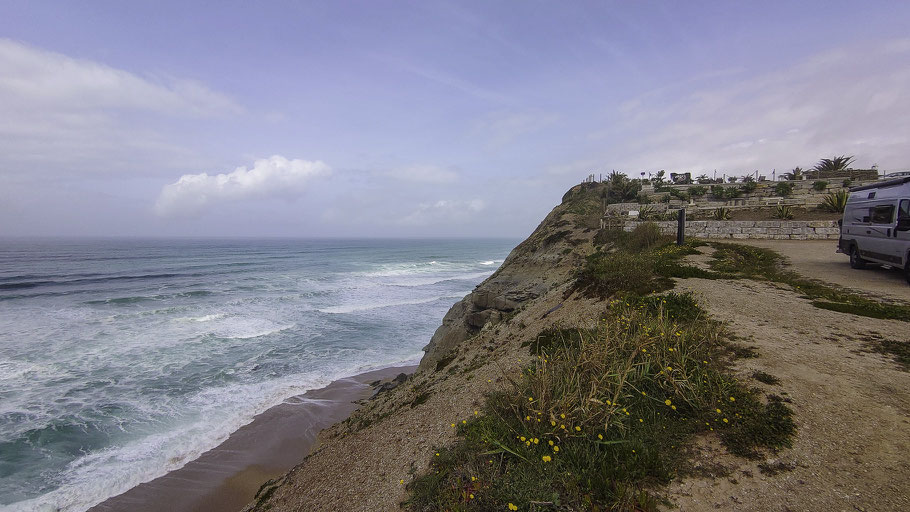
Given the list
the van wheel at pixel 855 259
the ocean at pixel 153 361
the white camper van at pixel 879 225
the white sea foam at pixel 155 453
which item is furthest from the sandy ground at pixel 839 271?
the white sea foam at pixel 155 453

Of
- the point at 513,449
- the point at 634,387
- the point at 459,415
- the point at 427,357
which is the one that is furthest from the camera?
the point at 427,357

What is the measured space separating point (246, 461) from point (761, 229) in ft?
90.4

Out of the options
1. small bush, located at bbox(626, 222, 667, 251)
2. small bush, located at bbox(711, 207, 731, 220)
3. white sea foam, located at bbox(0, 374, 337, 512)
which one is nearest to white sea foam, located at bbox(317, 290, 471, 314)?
white sea foam, located at bbox(0, 374, 337, 512)

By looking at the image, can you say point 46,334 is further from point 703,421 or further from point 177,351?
point 703,421

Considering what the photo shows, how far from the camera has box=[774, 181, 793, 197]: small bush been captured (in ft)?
87.4

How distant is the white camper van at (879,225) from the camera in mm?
10273

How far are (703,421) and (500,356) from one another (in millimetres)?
5554

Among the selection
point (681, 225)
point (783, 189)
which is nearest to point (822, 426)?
point (681, 225)

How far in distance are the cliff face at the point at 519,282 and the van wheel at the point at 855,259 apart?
405 inches

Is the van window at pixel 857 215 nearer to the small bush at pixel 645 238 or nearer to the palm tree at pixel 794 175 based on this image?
the small bush at pixel 645 238

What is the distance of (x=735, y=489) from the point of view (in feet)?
12.5

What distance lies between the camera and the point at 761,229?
21.1 metres

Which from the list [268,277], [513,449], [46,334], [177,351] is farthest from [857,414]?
[268,277]

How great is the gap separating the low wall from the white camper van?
8066 mm
